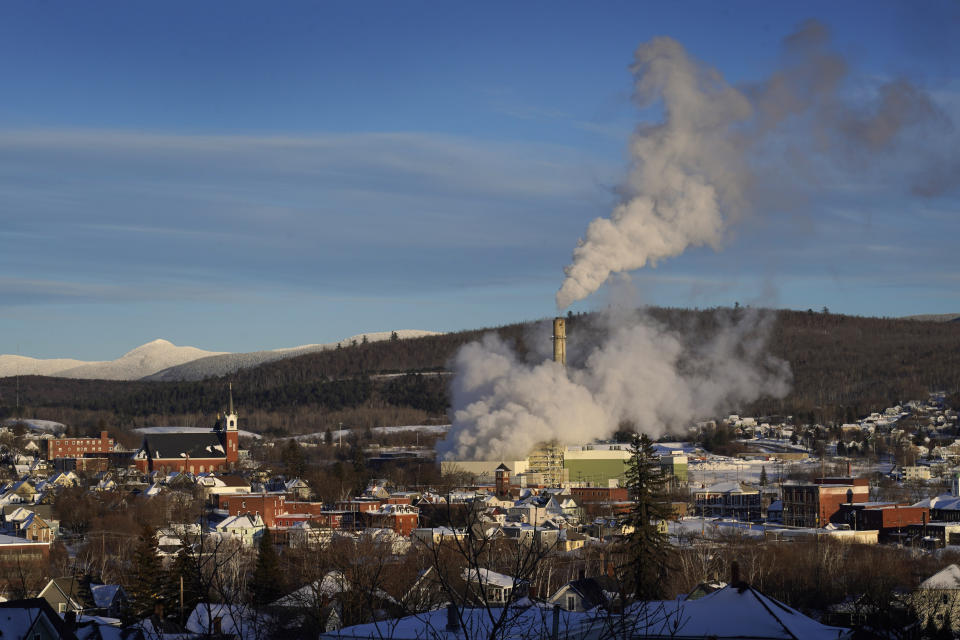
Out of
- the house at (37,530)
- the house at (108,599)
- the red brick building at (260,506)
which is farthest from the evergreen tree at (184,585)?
the red brick building at (260,506)

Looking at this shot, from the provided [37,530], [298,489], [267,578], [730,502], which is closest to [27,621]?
[267,578]

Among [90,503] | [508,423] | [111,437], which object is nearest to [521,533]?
[90,503]

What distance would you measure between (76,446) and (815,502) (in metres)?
82.3

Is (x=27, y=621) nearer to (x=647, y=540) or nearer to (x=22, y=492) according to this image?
(x=647, y=540)

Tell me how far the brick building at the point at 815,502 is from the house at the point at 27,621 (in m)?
56.4

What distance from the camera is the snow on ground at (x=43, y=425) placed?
166m

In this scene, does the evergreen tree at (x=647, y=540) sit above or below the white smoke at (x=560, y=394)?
below

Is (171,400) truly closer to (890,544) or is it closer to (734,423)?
(734,423)

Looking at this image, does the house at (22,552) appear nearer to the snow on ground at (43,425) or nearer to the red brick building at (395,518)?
the red brick building at (395,518)

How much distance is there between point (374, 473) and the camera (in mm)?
101625

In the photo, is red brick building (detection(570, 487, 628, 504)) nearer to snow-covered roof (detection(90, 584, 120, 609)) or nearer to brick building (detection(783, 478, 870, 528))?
brick building (detection(783, 478, 870, 528))

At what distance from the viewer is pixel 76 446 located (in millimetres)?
135500

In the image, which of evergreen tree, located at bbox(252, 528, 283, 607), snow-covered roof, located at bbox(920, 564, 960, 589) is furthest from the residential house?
snow-covered roof, located at bbox(920, 564, 960, 589)

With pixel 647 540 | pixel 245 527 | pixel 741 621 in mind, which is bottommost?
pixel 245 527
